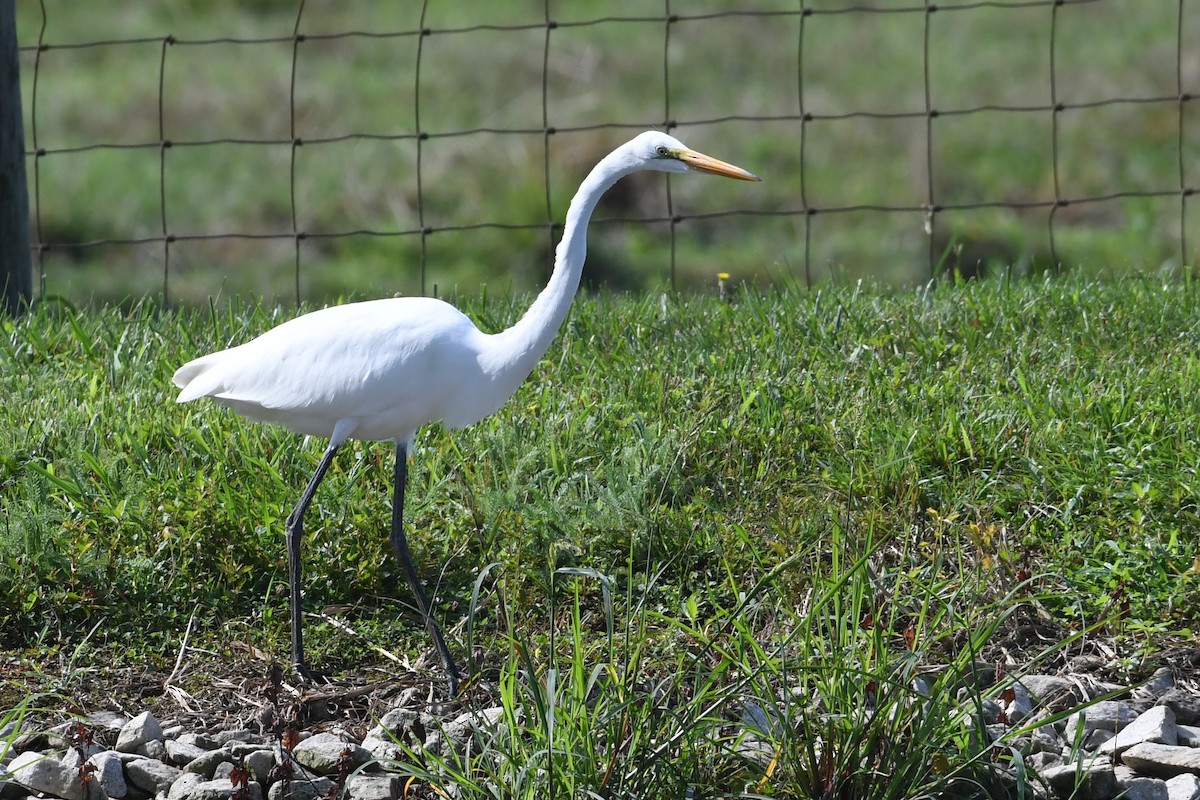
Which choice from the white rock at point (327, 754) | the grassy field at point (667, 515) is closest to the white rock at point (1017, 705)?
the grassy field at point (667, 515)

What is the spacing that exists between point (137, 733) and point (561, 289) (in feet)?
4.30

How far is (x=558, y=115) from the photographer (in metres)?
12.4

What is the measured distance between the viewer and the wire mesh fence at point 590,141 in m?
11.3

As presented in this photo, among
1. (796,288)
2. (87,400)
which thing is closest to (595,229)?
(796,288)

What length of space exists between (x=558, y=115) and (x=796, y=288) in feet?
24.3

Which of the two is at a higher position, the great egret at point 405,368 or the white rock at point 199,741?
the great egret at point 405,368

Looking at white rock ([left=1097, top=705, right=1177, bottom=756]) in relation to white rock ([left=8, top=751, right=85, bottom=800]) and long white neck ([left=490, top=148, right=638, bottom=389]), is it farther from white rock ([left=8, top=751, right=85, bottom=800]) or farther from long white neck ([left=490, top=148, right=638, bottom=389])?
white rock ([left=8, top=751, right=85, bottom=800])

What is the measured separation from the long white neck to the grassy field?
0.44 metres

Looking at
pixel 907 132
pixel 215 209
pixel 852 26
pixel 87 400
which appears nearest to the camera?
pixel 87 400

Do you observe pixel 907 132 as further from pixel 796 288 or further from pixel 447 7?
pixel 796 288

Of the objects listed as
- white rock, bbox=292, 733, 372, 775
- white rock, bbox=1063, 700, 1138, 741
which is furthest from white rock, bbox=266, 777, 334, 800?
white rock, bbox=1063, 700, 1138, 741

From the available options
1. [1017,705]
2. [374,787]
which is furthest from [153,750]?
[1017,705]

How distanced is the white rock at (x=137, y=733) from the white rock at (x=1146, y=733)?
76.8 inches

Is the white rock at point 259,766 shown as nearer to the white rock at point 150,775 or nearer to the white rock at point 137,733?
the white rock at point 150,775
